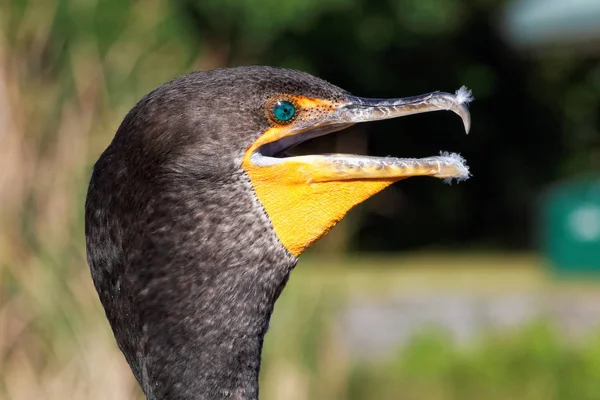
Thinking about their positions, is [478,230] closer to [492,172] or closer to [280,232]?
[492,172]

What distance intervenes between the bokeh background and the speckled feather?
7.70 feet

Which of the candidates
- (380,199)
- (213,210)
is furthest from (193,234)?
(380,199)

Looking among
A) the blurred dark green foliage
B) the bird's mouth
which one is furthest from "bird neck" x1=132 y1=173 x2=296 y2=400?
the blurred dark green foliage

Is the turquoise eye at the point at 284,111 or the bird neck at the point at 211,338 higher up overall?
the turquoise eye at the point at 284,111

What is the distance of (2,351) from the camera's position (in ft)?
16.9

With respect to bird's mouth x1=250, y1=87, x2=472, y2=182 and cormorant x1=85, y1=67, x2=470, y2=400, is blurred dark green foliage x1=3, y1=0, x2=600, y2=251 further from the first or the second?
cormorant x1=85, y1=67, x2=470, y2=400

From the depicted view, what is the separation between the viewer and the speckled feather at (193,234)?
2736 millimetres

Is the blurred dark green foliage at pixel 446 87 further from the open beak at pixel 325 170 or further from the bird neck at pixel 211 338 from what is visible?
the bird neck at pixel 211 338

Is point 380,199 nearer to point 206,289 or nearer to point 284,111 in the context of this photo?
point 284,111

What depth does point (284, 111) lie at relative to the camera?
→ 285cm

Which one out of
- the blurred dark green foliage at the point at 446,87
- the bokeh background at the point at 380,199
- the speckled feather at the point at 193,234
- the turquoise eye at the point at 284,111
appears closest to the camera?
the speckled feather at the point at 193,234

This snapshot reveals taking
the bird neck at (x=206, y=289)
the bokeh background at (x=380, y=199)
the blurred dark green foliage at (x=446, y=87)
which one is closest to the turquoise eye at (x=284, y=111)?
the bird neck at (x=206, y=289)

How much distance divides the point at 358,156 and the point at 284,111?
8.4 inches

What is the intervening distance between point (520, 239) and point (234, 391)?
23414mm
